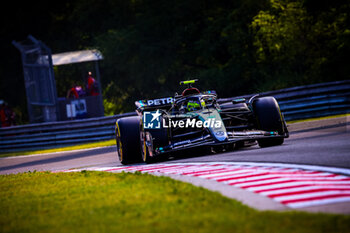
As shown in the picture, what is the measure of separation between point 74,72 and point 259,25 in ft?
41.6

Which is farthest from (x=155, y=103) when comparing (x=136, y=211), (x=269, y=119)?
(x=136, y=211)

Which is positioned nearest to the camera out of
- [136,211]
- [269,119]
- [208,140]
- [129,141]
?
[136,211]

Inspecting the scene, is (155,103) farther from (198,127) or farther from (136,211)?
(136,211)

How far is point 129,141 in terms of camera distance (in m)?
12.4

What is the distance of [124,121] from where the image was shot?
12641 millimetres

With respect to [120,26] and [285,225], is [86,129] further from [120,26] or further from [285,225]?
[285,225]

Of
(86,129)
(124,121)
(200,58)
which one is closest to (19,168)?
(124,121)

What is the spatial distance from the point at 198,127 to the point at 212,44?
1868 centimetres

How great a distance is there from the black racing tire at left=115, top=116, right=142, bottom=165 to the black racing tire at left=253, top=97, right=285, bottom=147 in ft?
8.91

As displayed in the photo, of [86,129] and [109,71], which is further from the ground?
[109,71]

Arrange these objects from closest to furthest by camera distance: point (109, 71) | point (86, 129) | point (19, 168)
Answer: point (19, 168) → point (86, 129) → point (109, 71)

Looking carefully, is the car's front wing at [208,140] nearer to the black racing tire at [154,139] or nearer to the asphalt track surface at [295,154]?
the black racing tire at [154,139]

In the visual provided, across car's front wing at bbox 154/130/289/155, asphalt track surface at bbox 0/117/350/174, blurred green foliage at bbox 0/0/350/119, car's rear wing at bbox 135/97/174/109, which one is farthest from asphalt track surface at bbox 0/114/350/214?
blurred green foliage at bbox 0/0/350/119

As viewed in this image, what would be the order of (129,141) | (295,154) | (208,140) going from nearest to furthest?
1. (295,154)
2. (208,140)
3. (129,141)
